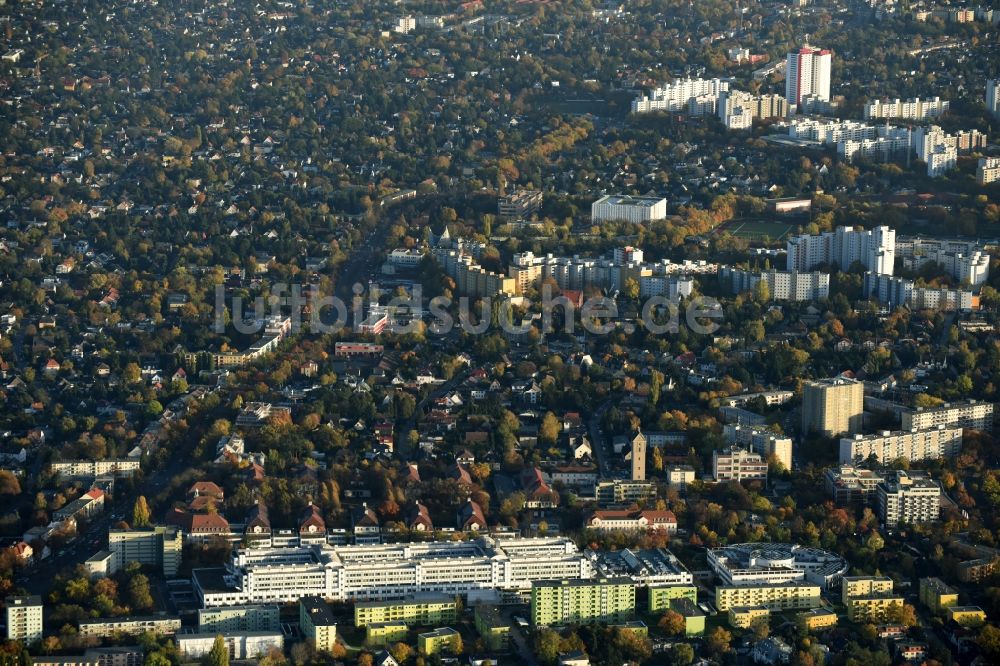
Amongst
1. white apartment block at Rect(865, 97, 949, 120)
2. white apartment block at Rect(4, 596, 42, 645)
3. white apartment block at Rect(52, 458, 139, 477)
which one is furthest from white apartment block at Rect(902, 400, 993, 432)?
white apartment block at Rect(865, 97, 949, 120)

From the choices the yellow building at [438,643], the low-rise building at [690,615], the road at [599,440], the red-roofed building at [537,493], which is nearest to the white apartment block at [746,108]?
the road at [599,440]

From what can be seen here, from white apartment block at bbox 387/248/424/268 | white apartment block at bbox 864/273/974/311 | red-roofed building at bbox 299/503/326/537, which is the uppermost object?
white apartment block at bbox 387/248/424/268

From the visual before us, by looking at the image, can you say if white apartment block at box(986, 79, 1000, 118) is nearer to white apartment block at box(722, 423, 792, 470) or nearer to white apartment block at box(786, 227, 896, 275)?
white apartment block at box(786, 227, 896, 275)

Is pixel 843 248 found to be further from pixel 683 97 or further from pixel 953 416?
pixel 683 97

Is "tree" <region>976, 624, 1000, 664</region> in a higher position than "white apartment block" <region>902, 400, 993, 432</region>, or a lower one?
lower

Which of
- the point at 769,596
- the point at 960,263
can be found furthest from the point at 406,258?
the point at 769,596
